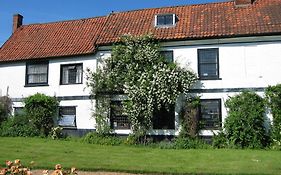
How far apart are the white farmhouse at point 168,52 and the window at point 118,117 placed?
0.19ft

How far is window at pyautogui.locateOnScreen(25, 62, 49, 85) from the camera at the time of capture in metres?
25.1

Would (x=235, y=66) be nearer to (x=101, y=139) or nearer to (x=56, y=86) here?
(x=101, y=139)

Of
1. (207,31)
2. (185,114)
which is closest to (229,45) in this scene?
(207,31)

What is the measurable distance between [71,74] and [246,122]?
1152 cm

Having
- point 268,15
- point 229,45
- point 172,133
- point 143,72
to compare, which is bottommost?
point 172,133

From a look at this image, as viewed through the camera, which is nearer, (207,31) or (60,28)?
(207,31)

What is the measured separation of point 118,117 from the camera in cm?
2219

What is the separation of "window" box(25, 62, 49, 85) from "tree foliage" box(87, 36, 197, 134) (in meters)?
4.26

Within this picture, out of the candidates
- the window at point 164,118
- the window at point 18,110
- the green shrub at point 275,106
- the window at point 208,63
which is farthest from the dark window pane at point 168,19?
the window at point 18,110

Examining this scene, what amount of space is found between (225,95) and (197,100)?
1.57 meters

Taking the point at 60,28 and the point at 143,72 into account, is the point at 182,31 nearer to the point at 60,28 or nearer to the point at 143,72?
the point at 143,72

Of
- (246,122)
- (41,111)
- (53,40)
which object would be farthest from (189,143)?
(53,40)

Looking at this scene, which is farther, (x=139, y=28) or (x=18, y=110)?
(x=18, y=110)

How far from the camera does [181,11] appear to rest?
981 inches
